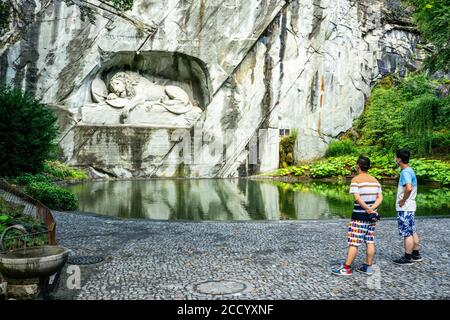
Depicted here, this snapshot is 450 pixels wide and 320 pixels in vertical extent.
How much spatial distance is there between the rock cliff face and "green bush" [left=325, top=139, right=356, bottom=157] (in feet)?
2.06

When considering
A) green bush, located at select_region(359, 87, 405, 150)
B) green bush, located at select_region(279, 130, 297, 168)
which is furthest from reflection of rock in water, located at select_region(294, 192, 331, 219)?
green bush, located at select_region(359, 87, 405, 150)

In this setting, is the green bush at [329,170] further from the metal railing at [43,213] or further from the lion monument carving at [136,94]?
the metal railing at [43,213]

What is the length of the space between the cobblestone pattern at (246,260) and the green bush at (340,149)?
14.6 metres

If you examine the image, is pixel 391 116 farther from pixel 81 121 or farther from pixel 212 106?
pixel 81 121

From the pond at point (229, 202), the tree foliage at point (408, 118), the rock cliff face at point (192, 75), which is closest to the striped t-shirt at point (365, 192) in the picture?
the pond at point (229, 202)

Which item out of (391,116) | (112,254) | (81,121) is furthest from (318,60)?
(112,254)

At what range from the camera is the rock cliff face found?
21.1 meters

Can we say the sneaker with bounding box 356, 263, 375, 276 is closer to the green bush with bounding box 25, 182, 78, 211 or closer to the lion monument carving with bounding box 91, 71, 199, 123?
the green bush with bounding box 25, 182, 78, 211

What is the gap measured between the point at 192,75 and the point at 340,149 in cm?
867

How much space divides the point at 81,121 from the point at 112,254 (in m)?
16.0

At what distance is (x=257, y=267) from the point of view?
19.5 ft

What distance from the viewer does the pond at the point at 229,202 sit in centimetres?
1113

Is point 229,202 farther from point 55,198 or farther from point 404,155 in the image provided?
point 404,155

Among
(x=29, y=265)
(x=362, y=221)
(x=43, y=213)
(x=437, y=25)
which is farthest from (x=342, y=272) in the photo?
(x=437, y=25)
